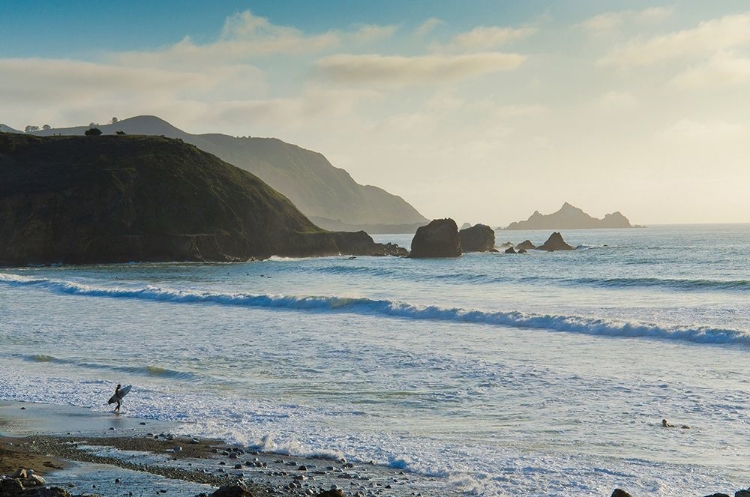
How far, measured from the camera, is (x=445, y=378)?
57.9ft

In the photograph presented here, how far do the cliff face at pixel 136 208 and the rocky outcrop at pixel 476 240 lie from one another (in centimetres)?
1238

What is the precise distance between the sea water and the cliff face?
53670 mm

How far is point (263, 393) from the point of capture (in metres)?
16.2

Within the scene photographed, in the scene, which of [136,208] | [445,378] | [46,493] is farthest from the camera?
[136,208]

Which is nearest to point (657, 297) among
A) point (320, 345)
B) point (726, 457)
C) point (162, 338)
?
point (320, 345)

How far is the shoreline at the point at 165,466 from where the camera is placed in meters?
9.62

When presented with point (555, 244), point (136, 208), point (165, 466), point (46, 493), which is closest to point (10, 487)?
point (46, 493)

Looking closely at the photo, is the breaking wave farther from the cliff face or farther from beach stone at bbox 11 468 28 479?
the cliff face

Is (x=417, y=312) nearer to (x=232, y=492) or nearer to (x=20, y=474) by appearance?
(x=20, y=474)

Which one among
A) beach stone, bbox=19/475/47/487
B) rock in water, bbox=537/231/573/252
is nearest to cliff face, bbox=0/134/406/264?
rock in water, bbox=537/231/573/252

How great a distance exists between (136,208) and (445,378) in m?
87.3

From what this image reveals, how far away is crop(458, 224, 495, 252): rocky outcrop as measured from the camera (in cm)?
10788

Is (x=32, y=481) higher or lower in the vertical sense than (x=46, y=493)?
lower

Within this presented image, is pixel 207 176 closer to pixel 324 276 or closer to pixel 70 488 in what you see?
pixel 324 276
